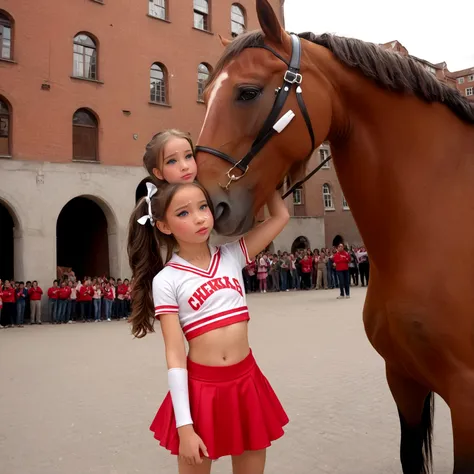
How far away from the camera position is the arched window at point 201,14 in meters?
22.4

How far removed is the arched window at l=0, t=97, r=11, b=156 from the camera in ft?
53.3

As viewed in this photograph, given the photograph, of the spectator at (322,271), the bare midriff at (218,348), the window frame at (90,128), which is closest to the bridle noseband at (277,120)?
the bare midriff at (218,348)

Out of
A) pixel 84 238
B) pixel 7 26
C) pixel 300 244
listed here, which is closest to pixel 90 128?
pixel 7 26

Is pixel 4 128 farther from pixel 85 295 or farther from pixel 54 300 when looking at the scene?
pixel 85 295

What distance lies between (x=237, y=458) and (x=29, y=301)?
15186 mm

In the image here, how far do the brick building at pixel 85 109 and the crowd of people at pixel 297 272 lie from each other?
20.3 feet

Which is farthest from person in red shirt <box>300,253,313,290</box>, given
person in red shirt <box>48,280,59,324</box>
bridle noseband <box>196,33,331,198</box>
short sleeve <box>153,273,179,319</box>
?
short sleeve <box>153,273,179,319</box>

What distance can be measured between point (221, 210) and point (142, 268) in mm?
487

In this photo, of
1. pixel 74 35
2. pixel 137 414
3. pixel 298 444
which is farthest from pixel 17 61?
pixel 298 444

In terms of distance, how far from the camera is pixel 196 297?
189cm

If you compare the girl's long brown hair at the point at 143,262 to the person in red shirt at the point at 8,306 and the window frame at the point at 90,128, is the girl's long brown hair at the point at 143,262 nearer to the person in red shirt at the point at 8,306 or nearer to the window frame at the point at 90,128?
the person in red shirt at the point at 8,306

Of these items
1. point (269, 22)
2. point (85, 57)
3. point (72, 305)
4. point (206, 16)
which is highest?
point (206, 16)

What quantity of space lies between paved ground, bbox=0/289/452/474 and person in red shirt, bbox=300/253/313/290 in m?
11.6

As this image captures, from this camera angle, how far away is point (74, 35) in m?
18.0
